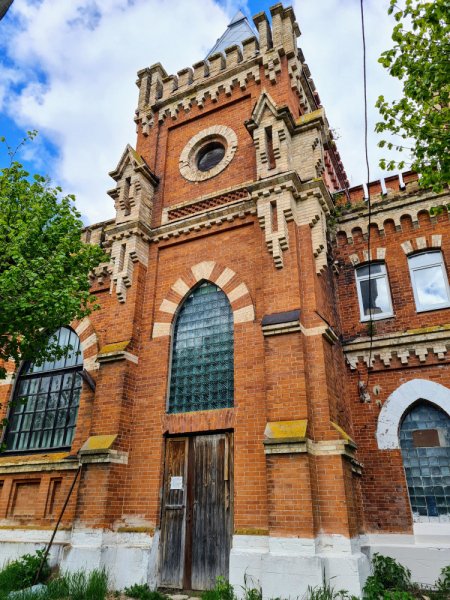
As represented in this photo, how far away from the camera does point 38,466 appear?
11.1 meters

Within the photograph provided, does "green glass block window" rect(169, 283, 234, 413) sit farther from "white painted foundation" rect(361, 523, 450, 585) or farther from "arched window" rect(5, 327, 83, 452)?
"white painted foundation" rect(361, 523, 450, 585)

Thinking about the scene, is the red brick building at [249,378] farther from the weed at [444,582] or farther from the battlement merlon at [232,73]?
the weed at [444,582]

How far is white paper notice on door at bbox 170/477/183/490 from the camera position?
930cm

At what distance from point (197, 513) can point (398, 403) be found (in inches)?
192

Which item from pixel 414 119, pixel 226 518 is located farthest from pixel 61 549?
pixel 414 119

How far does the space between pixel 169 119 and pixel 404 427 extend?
1098 cm

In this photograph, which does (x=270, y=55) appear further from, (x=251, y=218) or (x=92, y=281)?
(x=92, y=281)

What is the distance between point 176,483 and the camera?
937 centimetres

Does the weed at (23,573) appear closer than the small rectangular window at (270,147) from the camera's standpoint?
Yes

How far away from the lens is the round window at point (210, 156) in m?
12.6

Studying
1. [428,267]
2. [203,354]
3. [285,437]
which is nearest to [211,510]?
[285,437]

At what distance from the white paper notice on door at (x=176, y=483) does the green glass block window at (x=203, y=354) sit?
56.2 inches

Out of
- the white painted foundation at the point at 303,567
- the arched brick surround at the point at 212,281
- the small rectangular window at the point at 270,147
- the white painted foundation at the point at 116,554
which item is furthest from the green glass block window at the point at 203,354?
the small rectangular window at the point at 270,147

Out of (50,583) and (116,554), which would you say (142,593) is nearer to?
(116,554)
